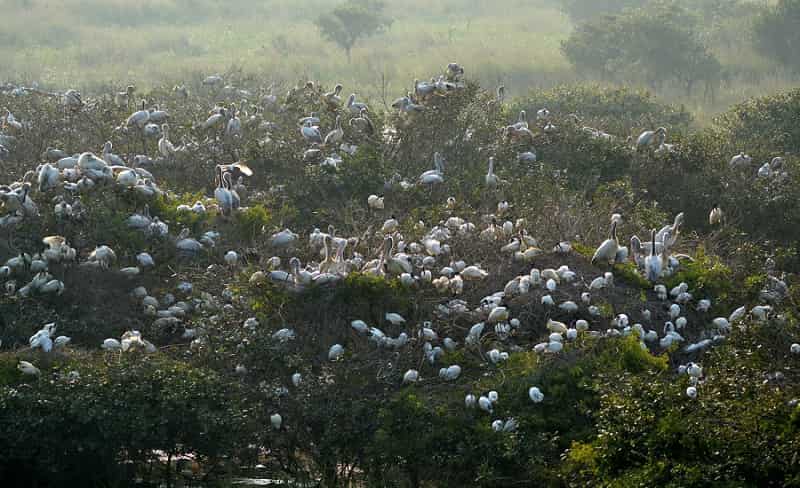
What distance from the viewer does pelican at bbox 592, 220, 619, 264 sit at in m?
10.7

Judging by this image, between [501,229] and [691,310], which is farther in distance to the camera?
[501,229]

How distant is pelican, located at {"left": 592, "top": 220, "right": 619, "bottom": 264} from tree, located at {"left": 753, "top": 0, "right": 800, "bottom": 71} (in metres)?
22.9

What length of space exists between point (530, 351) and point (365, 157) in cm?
536

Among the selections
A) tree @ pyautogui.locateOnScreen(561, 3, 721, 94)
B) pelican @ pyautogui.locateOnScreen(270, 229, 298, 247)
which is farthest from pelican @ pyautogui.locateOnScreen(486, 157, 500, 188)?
tree @ pyautogui.locateOnScreen(561, 3, 721, 94)

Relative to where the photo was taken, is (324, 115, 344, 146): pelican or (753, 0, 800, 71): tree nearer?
(324, 115, 344, 146): pelican

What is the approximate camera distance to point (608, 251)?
422 inches

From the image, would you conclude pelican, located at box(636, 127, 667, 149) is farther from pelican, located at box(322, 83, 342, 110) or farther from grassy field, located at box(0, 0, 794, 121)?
grassy field, located at box(0, 0, 794, 121)

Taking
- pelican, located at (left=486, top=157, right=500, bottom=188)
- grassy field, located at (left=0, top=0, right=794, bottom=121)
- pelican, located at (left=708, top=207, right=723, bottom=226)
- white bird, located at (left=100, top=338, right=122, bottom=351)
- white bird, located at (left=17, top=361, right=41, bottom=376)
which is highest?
white bird, located at (left=17, top=361, right=41, bottom=376)

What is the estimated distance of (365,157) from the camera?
14.1 meters

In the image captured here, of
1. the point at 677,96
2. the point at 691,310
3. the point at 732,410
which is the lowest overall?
the point at 677,96

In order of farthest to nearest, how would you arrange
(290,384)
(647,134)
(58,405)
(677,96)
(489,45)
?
1. (489,45)
2. (677,96)
3. (647,134)
4. (290,384)
5. (58,405)

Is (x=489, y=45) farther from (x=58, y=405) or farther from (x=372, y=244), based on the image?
(x=58, y=405)

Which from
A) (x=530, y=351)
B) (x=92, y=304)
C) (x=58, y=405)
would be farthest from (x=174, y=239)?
(x=530, y=351)

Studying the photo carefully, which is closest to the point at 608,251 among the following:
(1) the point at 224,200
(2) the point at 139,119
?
(1) the point at 224,200
